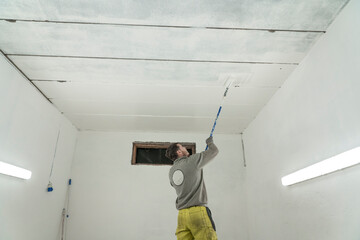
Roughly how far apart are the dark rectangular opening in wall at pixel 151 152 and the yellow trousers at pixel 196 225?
166cm

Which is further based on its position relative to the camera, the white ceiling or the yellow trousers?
the yellow trousers

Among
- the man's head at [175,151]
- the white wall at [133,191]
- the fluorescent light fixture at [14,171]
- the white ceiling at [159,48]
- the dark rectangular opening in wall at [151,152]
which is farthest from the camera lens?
the dark rectangular opening in wall at [151,152]

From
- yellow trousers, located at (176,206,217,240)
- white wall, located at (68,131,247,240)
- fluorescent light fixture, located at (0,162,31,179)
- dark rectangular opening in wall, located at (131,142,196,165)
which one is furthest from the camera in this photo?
dark rectangular opening in wall, located at (131,142,196,165)

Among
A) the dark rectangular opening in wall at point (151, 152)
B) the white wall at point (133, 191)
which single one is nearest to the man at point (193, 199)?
the white wall at point (133, 191)

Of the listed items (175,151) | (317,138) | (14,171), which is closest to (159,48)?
(175,151)

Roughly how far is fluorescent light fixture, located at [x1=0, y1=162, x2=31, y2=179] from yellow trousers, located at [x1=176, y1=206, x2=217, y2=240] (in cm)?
164

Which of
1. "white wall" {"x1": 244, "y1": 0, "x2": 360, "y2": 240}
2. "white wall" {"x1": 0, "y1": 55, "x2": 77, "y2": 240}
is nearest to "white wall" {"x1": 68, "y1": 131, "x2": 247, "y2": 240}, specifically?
"white wall" {"x1": 0, "y1": 55, "x2": 77, "y2": 240}

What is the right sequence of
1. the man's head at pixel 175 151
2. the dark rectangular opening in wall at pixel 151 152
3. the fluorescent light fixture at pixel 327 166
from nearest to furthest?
the fluorescent light fixture at pixel 327 166
the man's head at pixel 175 151
the dark rectangular opening in wall at pixel 151 152

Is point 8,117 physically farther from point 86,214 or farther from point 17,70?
point 86,214

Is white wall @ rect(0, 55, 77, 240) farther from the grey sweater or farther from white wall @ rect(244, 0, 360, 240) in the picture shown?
white wall @ rect(244, 0, 360, 240)

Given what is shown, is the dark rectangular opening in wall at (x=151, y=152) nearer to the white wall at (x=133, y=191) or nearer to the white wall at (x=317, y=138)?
the white wall at (x=133, y=191)

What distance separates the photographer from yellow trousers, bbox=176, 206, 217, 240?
6.64 ft

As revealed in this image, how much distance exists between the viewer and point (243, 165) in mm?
3822

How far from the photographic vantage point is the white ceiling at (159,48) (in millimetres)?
1780
